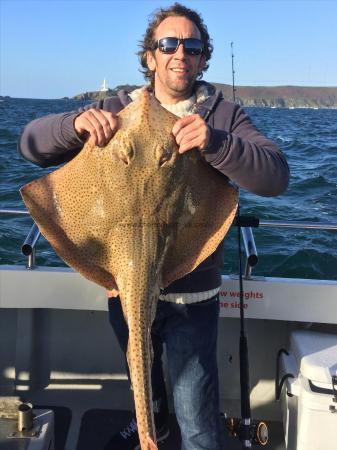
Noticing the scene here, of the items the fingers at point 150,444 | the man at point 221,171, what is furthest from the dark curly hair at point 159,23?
the fingers at point 150,444

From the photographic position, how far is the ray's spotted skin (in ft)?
7.27

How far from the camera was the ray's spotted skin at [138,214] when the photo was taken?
7.27 ft

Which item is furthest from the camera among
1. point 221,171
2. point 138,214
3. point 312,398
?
point 312,398

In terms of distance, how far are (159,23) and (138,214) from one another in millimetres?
1234

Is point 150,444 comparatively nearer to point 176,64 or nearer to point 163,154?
point 163,154

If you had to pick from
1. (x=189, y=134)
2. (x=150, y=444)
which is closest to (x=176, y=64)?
(x=189, y=134)

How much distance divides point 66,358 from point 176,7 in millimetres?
3027

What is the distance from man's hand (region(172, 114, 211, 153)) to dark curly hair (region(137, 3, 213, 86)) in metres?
0.88

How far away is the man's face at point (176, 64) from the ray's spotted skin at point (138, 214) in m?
0.50

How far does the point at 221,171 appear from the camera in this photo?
2.40 meters

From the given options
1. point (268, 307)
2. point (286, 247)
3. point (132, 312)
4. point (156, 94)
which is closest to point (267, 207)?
point (286, 247)

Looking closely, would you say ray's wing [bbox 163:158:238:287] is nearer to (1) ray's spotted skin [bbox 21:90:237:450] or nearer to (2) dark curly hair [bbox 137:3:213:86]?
(1) ray's spotted skin [bbox 21:90:237:450]

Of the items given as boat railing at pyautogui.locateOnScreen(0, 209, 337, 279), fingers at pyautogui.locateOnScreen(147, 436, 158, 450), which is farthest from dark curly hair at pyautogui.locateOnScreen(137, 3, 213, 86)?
fingers at pyautogui.locateOnScreen(147, 436, 158, 450)

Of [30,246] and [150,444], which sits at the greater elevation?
[30,246]
